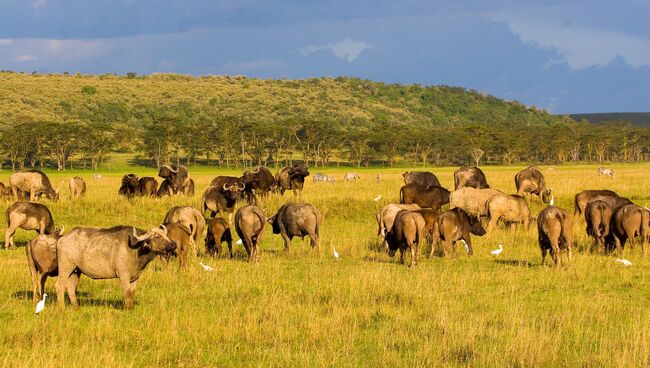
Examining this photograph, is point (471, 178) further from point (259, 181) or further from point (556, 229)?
point (556, 229)

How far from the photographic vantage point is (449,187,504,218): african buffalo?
2405cm

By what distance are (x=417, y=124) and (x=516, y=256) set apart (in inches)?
5882

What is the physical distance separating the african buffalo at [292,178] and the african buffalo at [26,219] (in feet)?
48.5

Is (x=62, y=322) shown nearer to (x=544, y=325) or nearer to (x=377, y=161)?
(x=544, y=325)

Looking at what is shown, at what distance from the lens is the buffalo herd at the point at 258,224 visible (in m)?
10.9

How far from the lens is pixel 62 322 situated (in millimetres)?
9914

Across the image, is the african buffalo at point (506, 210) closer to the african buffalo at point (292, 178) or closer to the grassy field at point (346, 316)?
the grassy field at point (346, 316)

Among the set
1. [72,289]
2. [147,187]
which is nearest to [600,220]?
[72,289]

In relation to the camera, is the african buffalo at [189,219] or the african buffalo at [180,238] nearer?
the african buffalo at [180,238]

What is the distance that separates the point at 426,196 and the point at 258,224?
10.8m

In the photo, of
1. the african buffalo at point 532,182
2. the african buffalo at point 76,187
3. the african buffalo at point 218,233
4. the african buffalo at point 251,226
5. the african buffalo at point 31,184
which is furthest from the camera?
the african buffalo at point 76,187

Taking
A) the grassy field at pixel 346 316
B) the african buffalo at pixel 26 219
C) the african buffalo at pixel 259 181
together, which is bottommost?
the grassy field at pixel 346 316

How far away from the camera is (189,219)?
58.0 feet

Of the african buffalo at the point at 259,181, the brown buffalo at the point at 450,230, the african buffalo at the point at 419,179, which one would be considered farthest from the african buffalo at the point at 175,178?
the brown buffalo at the point at 450,230
